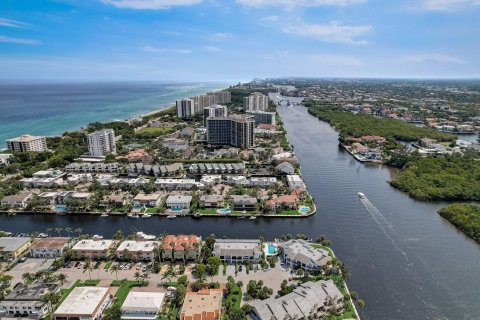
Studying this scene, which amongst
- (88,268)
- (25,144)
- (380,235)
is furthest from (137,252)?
(25,144)

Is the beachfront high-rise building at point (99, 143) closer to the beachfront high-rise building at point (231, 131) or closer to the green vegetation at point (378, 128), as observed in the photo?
the beachfront high-rise building at point (231, 131)

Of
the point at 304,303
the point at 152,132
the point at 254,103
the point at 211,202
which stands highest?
the point at 254,103

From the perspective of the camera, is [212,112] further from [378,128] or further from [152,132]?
[378,128]

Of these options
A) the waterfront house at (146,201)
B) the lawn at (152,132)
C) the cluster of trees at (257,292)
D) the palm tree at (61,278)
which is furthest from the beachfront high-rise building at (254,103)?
the palm tree at (61,278)

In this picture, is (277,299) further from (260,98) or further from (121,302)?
(260,98)

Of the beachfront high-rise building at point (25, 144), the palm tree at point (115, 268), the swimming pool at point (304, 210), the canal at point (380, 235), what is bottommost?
the canal at point (380, 235)

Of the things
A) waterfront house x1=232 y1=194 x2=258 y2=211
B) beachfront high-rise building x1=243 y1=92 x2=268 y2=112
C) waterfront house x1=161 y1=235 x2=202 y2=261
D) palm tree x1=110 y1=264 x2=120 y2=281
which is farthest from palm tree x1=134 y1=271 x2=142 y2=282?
beachfront high-rise building x1=243 y1=92 x2=268 y2=112
